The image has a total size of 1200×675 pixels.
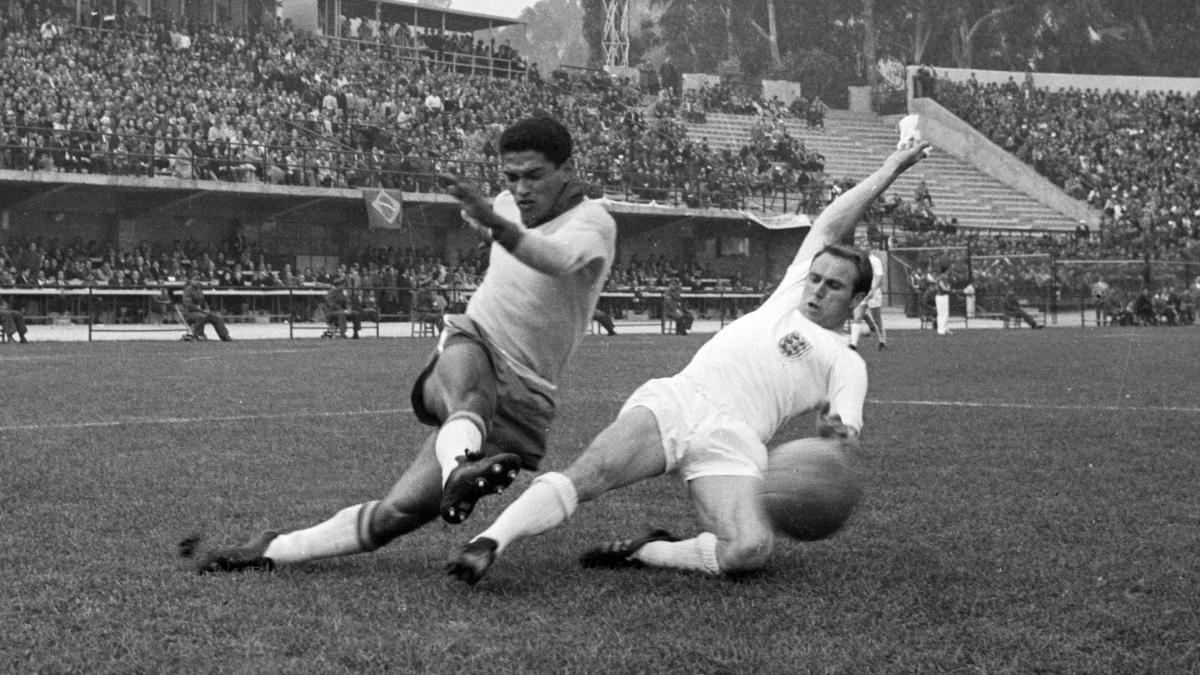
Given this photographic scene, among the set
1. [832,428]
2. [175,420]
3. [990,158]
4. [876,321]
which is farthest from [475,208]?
[990,158]

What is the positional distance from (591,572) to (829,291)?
52.0 inches

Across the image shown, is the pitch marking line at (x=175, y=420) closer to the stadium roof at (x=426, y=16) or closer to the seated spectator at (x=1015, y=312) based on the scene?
the seated spectator at (x=1015, y=312)

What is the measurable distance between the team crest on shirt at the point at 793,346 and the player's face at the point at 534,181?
3.08 feet

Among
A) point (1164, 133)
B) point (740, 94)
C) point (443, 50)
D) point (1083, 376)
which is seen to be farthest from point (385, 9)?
point (1083, 376)

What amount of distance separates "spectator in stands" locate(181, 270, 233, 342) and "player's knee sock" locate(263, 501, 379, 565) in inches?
883

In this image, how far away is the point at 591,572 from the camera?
16.8 feet

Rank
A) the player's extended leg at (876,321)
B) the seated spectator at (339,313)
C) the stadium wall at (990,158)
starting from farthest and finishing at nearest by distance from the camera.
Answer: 1. the stadium wall at (990,158)
2. the seated spectator at (339,313)
3. the player's extended leg at (876,321)

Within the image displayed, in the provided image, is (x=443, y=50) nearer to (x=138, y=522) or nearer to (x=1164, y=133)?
(x=1164, y=133)

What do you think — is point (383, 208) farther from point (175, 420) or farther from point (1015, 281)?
point (175, 420)

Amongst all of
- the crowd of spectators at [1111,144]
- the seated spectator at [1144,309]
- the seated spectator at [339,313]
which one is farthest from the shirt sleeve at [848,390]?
the crowd of spectators at [1111,144]

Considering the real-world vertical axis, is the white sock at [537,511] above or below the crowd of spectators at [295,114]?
below

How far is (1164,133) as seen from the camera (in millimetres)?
55906

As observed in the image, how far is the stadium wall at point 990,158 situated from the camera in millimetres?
51750

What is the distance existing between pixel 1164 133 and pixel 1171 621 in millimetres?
55528
